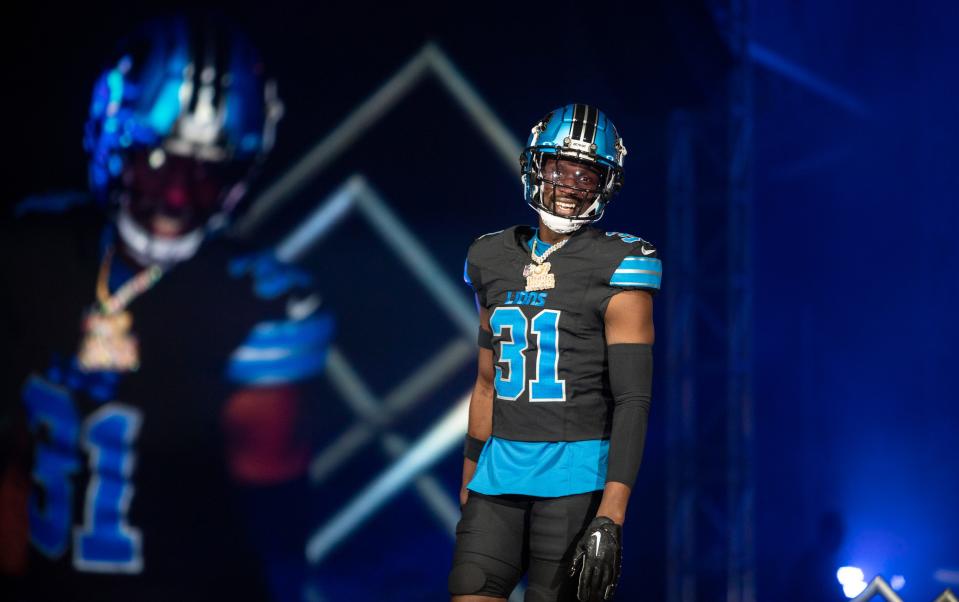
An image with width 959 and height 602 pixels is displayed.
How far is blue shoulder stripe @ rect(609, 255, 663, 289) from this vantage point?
9.32 ft

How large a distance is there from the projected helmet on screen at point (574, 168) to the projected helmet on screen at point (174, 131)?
370 centimetres

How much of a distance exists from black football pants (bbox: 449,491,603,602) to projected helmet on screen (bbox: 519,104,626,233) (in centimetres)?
78

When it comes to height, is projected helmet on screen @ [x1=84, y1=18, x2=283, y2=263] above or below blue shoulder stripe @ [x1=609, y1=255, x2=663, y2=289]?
above

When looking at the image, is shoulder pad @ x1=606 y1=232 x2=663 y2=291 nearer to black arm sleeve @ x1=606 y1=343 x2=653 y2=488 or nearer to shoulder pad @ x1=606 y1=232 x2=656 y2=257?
shoulder pad @ x1=606 y1=232 x2=656 y2=257

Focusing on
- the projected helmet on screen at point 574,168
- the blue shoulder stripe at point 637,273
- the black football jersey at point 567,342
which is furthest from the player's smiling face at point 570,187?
the blue shoulder stripe at point 637,273

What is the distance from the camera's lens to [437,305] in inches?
266

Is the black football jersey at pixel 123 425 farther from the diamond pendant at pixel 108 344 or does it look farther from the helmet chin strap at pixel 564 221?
the helmet chin strap at pixel 564 221

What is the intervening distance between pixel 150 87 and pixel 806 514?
6.12 m

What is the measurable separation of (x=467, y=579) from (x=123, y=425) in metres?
3.76

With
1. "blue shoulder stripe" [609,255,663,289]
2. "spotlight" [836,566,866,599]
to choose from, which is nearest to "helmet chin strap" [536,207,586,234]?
"blue shoulder stripe" [609,255,663,289]

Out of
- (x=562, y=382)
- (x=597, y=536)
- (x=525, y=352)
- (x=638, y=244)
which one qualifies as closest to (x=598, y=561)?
(x=597, y=536)

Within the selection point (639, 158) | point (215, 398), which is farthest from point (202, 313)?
point (639, 158)

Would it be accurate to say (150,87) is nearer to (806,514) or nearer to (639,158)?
(639,158)

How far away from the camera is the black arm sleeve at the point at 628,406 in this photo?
2.77 metres
